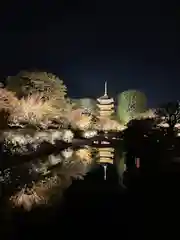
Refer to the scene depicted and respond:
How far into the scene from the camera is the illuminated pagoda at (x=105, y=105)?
40156 mm

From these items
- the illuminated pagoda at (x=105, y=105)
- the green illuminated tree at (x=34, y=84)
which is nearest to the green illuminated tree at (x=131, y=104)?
the illuminated pagoda at (x=105, y=105)

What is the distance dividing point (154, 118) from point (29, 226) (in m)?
28.2

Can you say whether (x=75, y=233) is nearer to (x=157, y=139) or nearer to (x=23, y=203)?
(x=23, y=203)

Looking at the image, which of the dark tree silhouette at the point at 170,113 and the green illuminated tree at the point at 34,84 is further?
the dark tree silhouette at the point at 170,113

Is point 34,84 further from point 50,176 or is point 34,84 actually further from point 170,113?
point 50,176

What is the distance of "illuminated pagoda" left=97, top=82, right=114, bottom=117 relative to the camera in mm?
Result: 40156

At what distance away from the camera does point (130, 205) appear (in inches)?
274

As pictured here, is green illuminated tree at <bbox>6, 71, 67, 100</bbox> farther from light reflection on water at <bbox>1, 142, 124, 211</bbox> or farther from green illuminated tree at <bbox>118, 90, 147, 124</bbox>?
light reflection on water at <bbox>1, 142, 124, 211</bbox>

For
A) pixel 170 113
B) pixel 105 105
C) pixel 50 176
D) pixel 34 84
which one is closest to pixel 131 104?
pixel 105 105

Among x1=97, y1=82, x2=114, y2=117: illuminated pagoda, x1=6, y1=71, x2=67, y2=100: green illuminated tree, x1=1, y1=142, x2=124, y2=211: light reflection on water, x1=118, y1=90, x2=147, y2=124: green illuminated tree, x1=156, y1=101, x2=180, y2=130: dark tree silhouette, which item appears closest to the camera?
x1=1, y1=142, x2=124, y2=211: light reflection on water

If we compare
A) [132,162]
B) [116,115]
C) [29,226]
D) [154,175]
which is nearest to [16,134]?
[132,162]

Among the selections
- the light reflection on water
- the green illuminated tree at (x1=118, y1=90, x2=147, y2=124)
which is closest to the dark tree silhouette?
the green illuminated tree at (x1=118, y1=90, x2=147, y2=124)

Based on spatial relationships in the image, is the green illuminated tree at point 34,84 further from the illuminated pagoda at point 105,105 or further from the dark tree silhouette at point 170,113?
the illuminated pagoda at point 105,105

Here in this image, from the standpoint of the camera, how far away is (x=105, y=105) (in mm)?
40469
